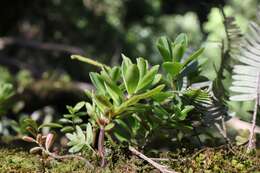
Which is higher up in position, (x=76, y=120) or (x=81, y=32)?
(x=76, y=120)

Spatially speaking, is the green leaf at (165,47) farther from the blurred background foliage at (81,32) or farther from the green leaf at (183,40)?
the blurred background foliage at (81,32)

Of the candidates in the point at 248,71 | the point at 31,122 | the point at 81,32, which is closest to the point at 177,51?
the point at 248,71

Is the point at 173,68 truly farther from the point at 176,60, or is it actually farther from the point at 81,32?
the point at 81,32

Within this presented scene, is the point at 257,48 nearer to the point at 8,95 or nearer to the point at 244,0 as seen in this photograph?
the point at 8,95

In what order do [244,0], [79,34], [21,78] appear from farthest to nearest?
[244,0]
[79,34]
[21,78]

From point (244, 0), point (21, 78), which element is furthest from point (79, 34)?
point (244, 0)

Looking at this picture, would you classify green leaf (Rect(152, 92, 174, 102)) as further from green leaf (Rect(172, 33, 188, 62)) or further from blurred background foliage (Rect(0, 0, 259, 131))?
blurred background foliage (Rect(0, 0, 259, 131))

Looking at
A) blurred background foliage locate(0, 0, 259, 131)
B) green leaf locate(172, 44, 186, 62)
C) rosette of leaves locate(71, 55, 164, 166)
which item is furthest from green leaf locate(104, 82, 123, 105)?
blurred background foliage locate(0, 0, 259, 131)
